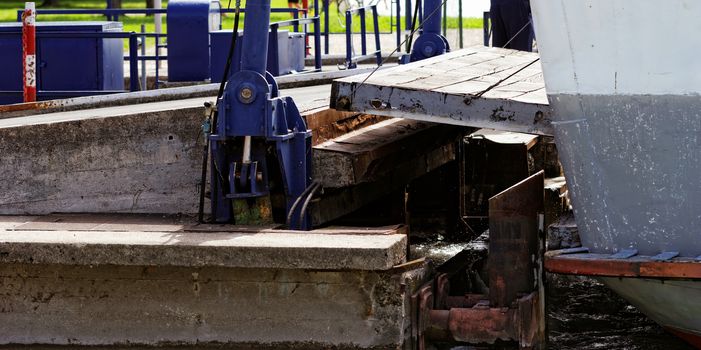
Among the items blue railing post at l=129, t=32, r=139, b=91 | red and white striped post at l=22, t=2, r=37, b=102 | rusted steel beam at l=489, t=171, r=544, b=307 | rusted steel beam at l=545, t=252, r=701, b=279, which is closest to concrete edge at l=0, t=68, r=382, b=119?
red and white striped post at l=22, t=2, r=37, b=102

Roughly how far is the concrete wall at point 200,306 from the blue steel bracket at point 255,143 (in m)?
0.58

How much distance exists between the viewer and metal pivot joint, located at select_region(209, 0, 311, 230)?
705cm

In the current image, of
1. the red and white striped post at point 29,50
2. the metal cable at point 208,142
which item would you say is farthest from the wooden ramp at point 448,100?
the red and white striped post at point 29,50

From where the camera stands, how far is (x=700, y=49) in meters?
6.07

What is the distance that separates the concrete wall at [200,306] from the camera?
21.8 ft

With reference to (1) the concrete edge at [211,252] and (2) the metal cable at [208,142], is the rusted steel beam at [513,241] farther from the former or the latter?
(2) the metal cable at [208,142]

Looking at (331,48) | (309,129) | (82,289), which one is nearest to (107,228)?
(82,289)

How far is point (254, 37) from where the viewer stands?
23.4 ft

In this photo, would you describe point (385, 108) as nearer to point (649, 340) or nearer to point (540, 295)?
point (540, 295)

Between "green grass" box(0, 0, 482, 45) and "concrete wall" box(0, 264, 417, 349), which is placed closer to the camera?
"concrete wall" box(0, 264, 417, 349)

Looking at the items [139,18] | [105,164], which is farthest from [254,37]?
[139,18]

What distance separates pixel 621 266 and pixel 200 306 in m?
2.19

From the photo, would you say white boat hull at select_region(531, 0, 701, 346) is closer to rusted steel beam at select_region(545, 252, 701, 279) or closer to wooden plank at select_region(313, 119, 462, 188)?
rusted steel beam at select_region(545, 252, 701, 279)

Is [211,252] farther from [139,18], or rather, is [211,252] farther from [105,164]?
[139,18]
